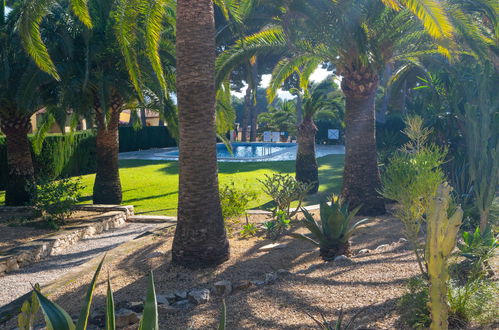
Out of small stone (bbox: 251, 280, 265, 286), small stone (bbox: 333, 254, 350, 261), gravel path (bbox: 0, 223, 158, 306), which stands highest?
small stone (bbox: 333, 254, 350, 261)

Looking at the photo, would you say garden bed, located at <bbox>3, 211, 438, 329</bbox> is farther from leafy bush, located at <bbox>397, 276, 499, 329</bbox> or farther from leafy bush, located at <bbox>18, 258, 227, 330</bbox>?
leafy bush, located at <bbox>18, 258, 227, 330</bbox>

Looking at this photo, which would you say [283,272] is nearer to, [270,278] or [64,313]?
[270,278]

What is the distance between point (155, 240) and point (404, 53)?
7060 mm

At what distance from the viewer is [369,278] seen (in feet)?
18.0

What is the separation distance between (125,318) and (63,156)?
592 inches

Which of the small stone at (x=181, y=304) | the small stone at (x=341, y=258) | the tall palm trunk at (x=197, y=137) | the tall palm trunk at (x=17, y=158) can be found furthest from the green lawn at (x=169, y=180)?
the small stone at (x=181, y=304)

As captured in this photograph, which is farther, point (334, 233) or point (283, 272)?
point (334, 233)

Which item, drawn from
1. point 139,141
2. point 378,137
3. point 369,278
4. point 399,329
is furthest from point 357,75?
point 139,141

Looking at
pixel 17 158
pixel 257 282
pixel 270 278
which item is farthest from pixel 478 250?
pixel 17 158

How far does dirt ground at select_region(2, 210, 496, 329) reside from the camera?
4551mm

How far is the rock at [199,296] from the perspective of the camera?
5.27 m

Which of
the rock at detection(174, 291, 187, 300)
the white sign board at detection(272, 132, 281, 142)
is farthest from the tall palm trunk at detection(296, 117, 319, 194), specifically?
the white sign board at detection(272, 132, 281, 142)

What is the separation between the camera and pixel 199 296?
209 inches

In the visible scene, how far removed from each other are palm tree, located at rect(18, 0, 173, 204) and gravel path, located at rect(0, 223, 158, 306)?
2.53 meters
